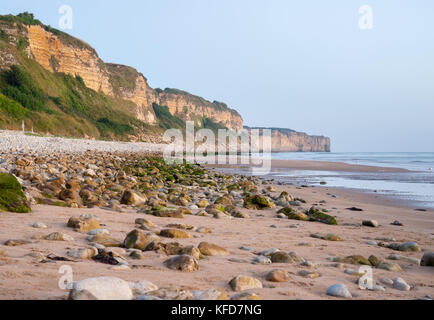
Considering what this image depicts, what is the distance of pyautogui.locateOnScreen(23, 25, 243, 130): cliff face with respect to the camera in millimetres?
73938

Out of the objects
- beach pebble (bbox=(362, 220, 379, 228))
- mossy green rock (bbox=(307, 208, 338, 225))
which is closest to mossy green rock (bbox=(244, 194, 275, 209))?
mossy green rock (bbox=(307, 208, 338, 225))

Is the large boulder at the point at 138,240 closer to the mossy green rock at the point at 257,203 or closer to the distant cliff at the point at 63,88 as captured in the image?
the mossy green rock at the point at 257,203

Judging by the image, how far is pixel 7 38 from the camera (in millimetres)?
63688

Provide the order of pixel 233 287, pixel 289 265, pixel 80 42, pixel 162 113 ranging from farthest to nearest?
pixel 162 113, pixel 80 42, pixel 289 265, pixel 233 287

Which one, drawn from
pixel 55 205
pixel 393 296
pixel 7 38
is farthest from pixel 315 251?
pixel 7 38

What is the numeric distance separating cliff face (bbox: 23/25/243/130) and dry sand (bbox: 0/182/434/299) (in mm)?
76537

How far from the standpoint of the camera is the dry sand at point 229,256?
252 cm

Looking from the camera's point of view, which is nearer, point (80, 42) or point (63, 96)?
point (63, 96)

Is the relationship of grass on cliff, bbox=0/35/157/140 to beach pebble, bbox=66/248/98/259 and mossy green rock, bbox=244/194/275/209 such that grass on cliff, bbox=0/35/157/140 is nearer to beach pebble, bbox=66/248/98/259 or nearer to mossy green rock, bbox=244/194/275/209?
mossy green rock, bbox=244/194/275/209

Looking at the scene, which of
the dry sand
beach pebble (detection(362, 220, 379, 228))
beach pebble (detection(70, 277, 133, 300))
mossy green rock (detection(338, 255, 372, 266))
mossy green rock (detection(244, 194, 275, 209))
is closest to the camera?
beach pebble (detection(70, 277, 133, 300))

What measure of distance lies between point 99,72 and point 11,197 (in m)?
95.2

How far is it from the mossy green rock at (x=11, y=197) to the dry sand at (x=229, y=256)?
0.57ft
